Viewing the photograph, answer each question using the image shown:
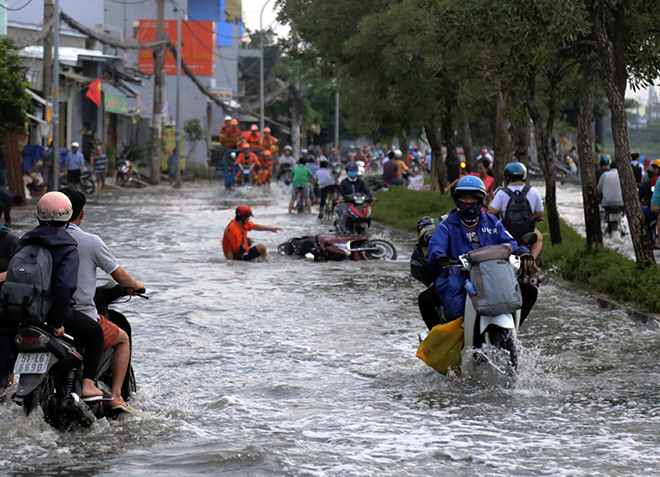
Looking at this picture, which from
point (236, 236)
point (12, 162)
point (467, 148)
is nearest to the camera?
point (236, 236)

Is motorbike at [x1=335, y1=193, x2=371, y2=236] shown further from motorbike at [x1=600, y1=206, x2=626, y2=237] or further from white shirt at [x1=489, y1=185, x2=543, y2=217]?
white shirt at [x1=489, y1=185, x2=543, y2=217]

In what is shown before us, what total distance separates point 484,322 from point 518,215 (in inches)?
171

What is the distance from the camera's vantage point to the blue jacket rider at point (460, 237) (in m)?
8.24

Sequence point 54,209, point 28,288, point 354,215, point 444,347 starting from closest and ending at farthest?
point 28,288
point 54,209
point 444,347
point 354,215

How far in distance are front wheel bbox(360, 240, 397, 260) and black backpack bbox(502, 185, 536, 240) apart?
5915 millimetres

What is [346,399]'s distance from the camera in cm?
778

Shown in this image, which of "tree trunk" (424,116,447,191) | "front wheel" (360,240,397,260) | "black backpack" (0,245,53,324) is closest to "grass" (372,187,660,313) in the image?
"front wheel" (360,240,397,260)

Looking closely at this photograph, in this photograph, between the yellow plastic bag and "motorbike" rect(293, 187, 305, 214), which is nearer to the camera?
the yellow plastic bag

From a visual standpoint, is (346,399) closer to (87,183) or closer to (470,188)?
(470,188)

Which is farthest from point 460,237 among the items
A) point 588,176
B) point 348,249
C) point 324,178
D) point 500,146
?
point 324,178

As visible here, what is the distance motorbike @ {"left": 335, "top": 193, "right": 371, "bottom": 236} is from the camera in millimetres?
21672

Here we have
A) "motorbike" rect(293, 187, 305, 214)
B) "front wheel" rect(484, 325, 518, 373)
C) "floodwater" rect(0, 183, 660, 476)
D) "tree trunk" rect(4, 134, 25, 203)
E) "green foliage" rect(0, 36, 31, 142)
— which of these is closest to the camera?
"floodwater" rect(0, 183, 660, 476)

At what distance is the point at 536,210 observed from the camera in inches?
484

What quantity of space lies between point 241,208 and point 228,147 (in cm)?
2665
